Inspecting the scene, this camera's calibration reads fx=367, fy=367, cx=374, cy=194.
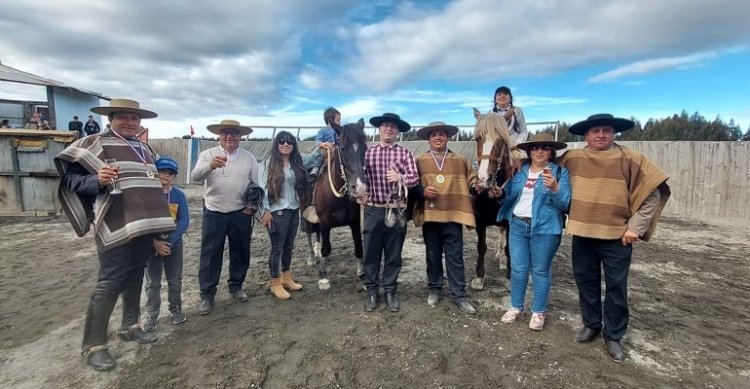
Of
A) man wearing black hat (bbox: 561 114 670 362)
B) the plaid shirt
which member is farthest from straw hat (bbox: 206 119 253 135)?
man wearing black hat (bbox: 561 114 670 362)

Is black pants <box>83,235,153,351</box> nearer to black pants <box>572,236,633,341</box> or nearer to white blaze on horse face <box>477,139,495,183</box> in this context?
white blaze on horse face <box>477,139,495,183</box>

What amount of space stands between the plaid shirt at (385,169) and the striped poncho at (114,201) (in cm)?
193

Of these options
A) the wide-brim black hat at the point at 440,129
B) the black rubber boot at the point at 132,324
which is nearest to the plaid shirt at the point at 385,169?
the wide-brim black hat at the point at 440,129

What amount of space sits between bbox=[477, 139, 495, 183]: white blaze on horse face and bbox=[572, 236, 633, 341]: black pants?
1029 millimetres

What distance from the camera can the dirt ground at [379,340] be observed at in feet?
9.57

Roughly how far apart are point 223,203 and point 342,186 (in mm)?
1395

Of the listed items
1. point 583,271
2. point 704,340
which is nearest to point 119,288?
point 583,271

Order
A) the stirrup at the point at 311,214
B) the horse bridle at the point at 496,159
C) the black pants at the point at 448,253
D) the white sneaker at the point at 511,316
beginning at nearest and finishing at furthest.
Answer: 1. the white sneaker at the point at 511,316
2. the horse bridle at the point at 496,159
3. the black pants at the point at 448,253
4. the stirrup at the point at 311,214

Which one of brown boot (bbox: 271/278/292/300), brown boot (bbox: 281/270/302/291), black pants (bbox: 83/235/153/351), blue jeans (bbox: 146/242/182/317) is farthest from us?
brown boot (bbox: 281/270/302/291)

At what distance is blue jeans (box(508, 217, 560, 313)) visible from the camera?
3.44 m

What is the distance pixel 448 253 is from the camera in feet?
13.3

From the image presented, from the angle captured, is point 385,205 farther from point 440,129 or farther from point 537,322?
point 537,322

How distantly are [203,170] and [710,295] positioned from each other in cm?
631

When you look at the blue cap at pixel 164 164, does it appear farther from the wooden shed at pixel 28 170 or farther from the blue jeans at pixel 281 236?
the wooden shed at pixel 28 170
